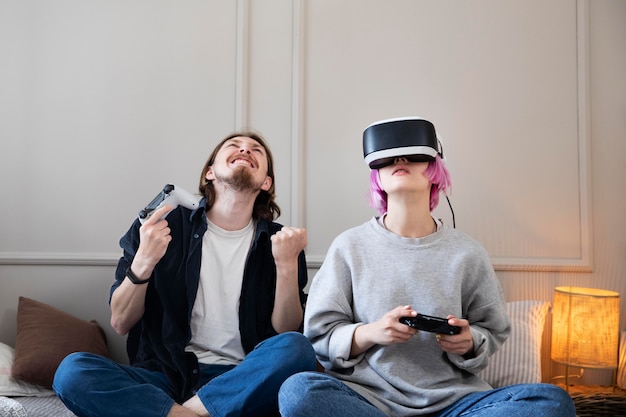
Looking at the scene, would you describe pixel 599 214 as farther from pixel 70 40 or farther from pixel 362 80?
pixel 70 40

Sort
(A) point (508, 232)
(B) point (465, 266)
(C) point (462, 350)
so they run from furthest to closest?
(A) point (508, 232)
(B) point (465, 266)
(C) point (462, 350)

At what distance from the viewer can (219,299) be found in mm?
1837

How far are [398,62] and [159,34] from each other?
1.09 meters

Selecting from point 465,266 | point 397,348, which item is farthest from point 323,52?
point 397,348

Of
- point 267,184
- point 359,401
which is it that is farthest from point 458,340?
point 267,184

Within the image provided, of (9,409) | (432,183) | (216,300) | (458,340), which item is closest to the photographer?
(9,409)

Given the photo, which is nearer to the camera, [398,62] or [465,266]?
[465,266]

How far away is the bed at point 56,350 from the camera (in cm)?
187

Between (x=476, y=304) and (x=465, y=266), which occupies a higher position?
(x=465, y=266)

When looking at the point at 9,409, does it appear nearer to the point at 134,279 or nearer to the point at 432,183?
the point at 134,279

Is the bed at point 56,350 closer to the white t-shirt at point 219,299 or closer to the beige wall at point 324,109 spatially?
the beige wall at point 324,109

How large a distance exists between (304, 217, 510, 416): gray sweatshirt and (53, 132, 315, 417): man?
0.43ft

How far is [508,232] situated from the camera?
242 cm

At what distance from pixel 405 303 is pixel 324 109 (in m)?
1.16
